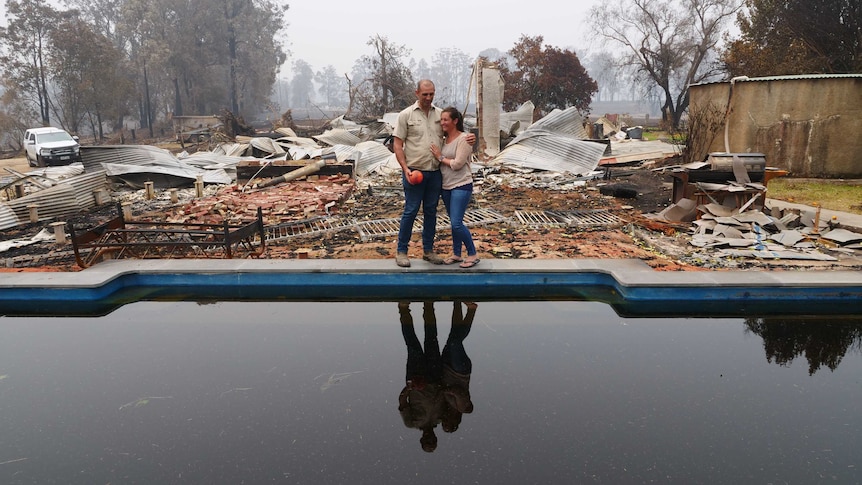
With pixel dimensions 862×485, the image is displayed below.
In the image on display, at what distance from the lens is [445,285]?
16.5ft

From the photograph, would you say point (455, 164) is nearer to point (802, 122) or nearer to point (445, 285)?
point (445, 285)

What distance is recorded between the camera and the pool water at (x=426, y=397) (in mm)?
2758

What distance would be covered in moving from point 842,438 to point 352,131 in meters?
19.5

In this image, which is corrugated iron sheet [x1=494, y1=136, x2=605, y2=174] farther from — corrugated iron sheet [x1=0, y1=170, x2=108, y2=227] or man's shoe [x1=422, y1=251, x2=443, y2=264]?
corrugated iron sheet [x1=0, y1=170, x2=108, y2=227]

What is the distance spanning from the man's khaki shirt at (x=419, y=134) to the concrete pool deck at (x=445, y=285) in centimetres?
102

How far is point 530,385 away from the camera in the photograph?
11.7ft

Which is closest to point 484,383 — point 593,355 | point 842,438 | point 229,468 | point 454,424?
point 454,424

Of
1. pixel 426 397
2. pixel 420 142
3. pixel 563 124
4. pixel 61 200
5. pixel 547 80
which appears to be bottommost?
pixel 426 397

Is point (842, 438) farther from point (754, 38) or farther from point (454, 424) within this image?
point (754, 38)

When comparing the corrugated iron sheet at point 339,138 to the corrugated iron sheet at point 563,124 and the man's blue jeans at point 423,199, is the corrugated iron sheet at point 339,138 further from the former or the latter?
the man's blue jeans at point 423,199

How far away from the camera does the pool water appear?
2.76 metres

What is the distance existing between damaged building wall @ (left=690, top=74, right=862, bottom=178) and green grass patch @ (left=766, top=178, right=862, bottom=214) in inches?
18.6

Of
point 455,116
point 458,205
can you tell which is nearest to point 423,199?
point 458,205

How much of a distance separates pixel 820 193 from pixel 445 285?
8495mm
